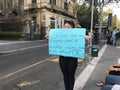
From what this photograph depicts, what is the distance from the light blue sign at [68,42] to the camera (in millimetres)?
6730

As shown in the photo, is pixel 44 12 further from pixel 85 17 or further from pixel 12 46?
pixel 85 17

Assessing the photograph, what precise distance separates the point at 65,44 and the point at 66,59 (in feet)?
1.26

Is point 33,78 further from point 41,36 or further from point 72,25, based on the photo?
point 41,36

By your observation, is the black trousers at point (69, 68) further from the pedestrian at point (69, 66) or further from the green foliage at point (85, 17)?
the green foliage at point (85, 17)

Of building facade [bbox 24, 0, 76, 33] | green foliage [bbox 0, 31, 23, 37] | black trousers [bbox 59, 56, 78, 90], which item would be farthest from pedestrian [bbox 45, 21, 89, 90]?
building facade [bbox 24, 0, 76, 33]

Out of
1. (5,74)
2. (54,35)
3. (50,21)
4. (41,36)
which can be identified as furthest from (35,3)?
(54,35)

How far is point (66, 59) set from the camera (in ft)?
22.4

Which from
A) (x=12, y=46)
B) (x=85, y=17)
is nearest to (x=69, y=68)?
(x=12, y=46)

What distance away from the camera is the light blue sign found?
673cm

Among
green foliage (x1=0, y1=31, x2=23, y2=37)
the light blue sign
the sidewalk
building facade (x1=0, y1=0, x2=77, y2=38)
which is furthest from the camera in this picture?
building facade (x1=0, y1=0, x2=77, y2=38)

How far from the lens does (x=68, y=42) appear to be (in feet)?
22.9

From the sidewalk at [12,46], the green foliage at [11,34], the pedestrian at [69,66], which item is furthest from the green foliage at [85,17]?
the pedestrian at [69,66]

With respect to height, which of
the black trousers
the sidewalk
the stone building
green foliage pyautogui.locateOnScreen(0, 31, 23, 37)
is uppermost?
the stone building

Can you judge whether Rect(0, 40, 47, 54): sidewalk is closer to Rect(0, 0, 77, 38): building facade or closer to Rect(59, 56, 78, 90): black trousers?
Rect(0, 0, 77, 38): building facade
